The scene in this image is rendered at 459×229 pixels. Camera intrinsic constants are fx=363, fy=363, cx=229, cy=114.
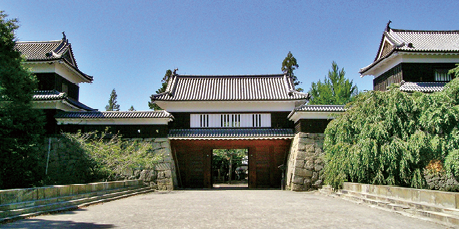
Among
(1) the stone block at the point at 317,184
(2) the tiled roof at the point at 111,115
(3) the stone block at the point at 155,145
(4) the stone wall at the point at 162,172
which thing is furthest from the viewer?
(3) the stone block at the point at 155,145

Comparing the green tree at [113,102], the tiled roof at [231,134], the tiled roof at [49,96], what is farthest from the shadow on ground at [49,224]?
the green tree at [113,102]

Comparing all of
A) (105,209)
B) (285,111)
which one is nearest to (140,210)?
(105,209)

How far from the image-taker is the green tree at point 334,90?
34156mm

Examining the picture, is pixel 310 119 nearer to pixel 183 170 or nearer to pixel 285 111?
pixel 285 111

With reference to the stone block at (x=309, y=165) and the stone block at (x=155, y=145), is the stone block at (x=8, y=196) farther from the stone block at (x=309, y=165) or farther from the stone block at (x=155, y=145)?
the stone block at (x=309, y=165)

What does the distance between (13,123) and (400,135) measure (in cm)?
1312

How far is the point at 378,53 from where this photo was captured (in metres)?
22.4

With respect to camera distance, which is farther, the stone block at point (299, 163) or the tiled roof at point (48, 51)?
the tiled roof at point (48, 51)

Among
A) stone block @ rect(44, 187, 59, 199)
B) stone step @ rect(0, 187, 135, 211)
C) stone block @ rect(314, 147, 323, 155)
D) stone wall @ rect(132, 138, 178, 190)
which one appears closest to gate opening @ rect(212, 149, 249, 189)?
stone wall @ rect(132, 138, 178, 190)

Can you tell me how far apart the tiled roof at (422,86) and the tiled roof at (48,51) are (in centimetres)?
1780

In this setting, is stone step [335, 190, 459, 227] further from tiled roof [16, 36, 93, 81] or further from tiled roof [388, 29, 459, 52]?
tiled roof [16, 36, 93, 81]

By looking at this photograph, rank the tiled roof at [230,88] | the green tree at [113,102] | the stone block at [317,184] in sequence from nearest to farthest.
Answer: the stone block at [317,184]
the tiled roof at [230,88]
the green tree at [113,102]

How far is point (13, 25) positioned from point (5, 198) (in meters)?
7.58

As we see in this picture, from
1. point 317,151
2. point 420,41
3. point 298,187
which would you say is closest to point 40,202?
point 298,187
